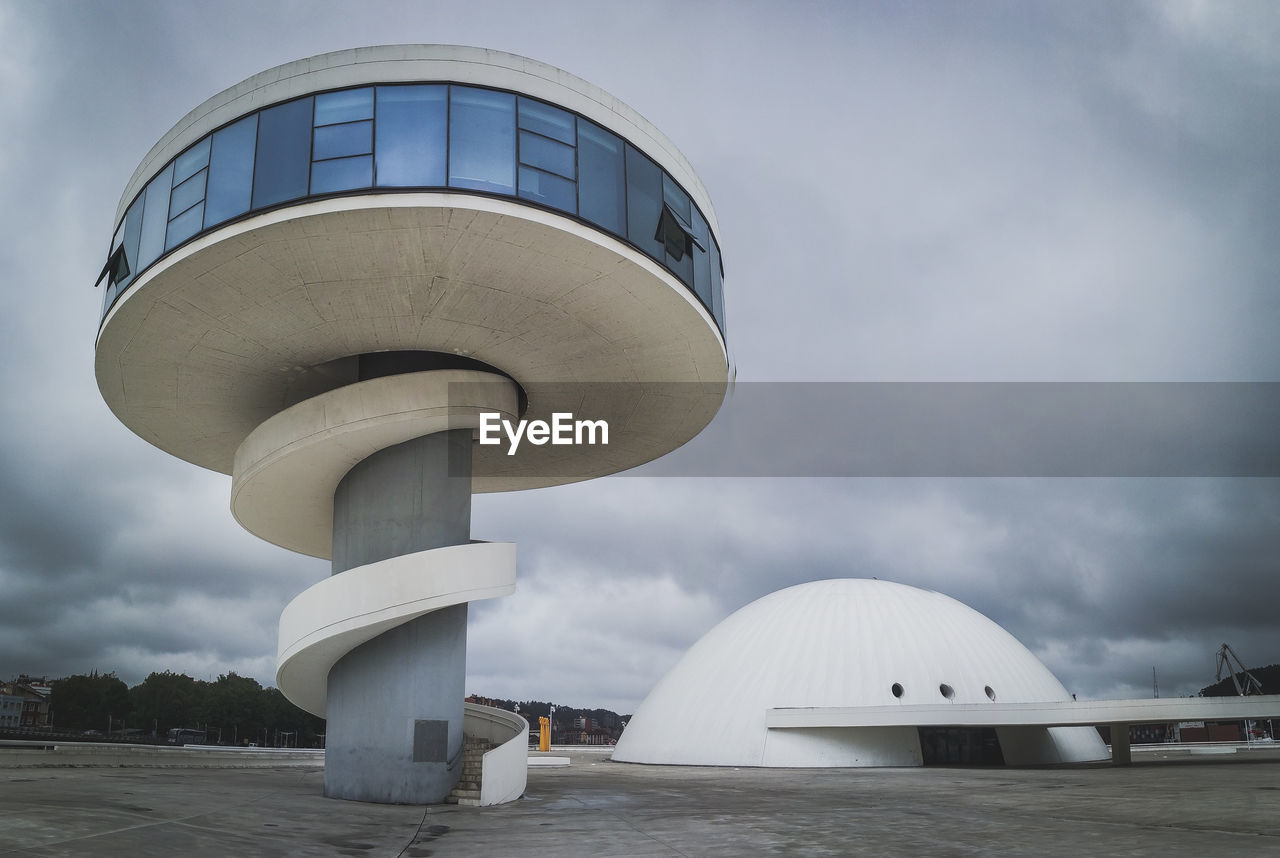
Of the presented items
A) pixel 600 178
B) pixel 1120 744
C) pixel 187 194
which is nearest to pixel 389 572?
pixel 187 194

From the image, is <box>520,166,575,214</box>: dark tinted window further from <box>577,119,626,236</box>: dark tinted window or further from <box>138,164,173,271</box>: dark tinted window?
<box>138,164,173,271</box>: dark tinted window

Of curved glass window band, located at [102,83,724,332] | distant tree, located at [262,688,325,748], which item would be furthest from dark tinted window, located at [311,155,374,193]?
distant tree, located at [262,688,325,748]

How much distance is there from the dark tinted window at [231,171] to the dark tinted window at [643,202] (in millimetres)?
7975

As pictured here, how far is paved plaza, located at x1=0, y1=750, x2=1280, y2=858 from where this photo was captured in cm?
1177

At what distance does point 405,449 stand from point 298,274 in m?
5.89

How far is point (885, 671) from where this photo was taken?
39969mm

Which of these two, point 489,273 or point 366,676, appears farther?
point 366,676

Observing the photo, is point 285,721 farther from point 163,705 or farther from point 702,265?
point 702,265

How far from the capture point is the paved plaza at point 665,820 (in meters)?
11.8

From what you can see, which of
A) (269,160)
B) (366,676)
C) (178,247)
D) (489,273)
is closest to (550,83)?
(489,273)

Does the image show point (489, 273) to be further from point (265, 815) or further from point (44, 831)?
point (44, 831)

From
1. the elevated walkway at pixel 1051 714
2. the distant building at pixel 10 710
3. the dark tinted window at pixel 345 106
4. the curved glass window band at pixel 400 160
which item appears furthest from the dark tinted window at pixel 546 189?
the distant building at pixel 10 710

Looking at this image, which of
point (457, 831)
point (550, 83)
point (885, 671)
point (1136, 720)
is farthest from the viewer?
point (885, 671)
